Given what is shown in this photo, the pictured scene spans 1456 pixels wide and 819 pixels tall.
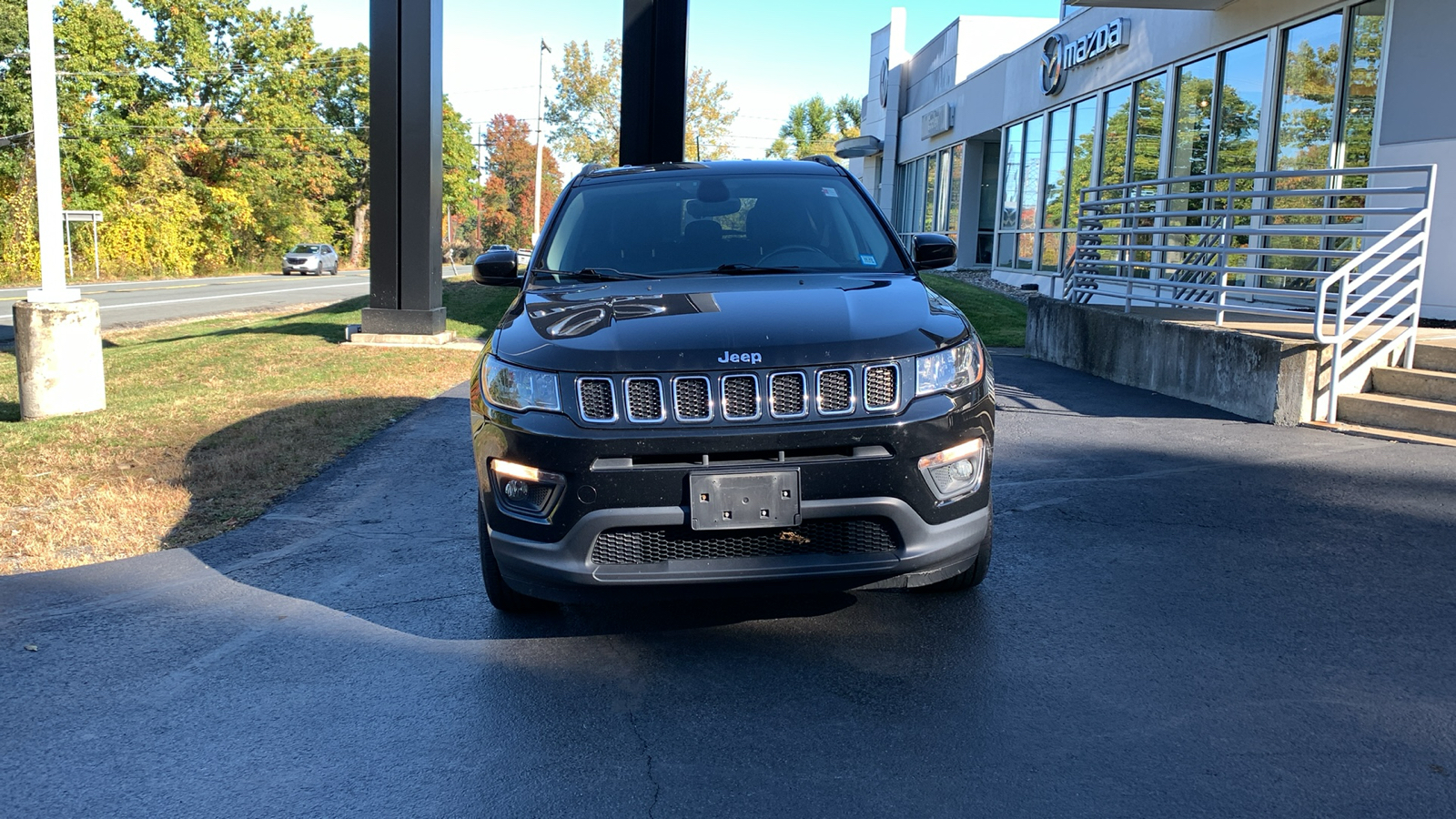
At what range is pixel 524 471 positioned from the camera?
360 cm

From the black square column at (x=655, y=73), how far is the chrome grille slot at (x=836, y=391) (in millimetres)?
10152

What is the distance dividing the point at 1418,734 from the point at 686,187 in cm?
361

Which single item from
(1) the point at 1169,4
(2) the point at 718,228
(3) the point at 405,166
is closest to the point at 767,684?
(2) the point at 718,228

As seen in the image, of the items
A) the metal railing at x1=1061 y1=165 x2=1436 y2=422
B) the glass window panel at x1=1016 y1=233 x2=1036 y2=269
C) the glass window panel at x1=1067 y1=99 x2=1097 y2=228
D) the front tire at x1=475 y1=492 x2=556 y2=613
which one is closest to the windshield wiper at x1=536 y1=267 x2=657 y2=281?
the front tire at x1=475 y1=492 x2=556 y2=613

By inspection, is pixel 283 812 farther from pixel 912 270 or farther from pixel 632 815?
pixel 912 270

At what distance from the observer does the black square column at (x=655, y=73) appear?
13242 mm

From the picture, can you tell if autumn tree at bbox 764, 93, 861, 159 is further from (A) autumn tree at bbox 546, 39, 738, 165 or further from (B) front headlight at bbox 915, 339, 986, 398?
(B) front headlight at bbox 915, 339, 986, 398

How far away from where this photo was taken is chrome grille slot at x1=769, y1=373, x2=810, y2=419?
3.51 m

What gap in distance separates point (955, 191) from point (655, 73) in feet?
65.6

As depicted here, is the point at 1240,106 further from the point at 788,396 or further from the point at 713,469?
the point at 713,469

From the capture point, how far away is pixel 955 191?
31750 mm

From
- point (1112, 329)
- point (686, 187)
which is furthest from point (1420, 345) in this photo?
point (686, 187)

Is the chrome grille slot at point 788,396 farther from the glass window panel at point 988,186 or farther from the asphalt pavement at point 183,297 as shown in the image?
the glass window panel at point 988,186

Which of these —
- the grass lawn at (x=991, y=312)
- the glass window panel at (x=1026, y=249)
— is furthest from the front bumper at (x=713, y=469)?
the glass window panel at (x=1026, y=249)
